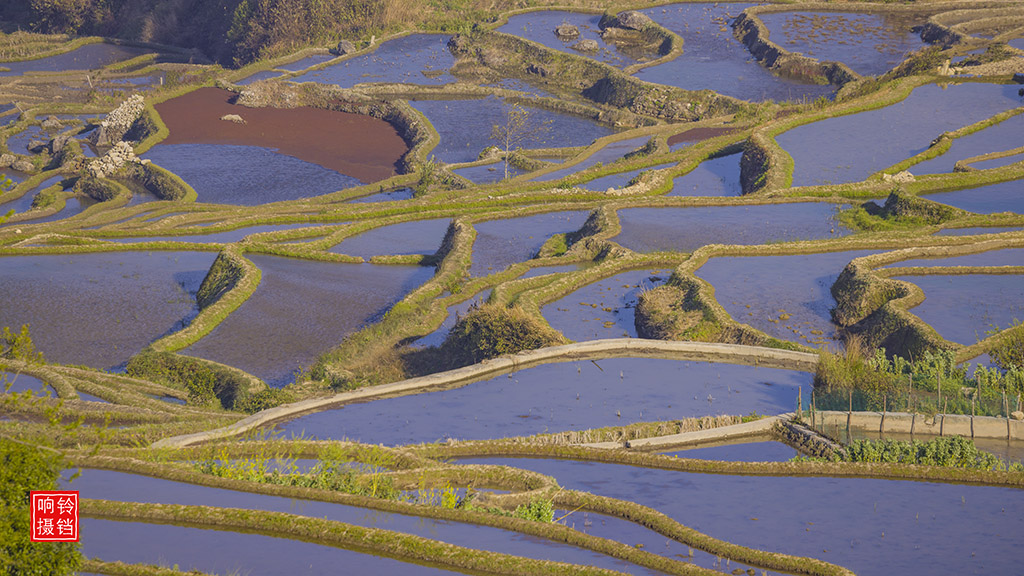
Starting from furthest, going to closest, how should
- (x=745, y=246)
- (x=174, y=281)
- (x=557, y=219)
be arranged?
1. (x=557, y=219)
2. (x=174, y=281)
3. (x=745, y=246)

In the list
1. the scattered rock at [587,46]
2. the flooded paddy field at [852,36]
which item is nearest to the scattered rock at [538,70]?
the scattered rock at [587,46]

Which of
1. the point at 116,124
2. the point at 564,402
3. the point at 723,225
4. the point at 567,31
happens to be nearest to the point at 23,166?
the point at 116,124

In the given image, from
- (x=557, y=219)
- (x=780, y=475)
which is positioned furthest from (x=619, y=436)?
(x=557, y=219)

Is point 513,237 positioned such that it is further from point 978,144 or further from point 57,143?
point 57,143

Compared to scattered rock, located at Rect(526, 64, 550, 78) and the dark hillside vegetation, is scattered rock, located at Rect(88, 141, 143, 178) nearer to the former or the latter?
the dark hillside vegetation

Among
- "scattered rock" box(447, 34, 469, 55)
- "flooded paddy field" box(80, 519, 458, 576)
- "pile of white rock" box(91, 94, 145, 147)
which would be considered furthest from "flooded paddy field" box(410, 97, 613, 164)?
"flooded paddy field" box(80, 519, 458, 576)

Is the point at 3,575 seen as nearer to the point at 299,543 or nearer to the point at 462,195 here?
the point at 299,543
